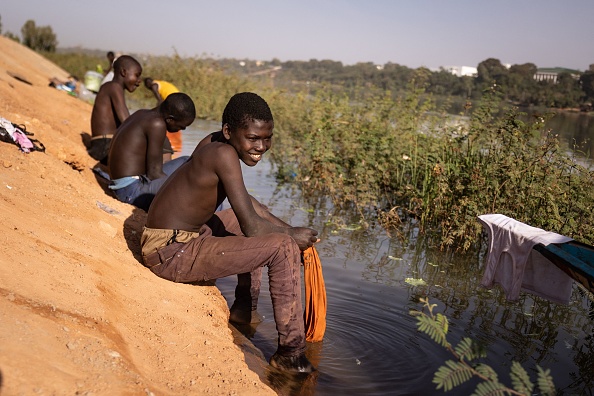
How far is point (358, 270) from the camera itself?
20.0 feet

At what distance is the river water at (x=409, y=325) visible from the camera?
394 cm

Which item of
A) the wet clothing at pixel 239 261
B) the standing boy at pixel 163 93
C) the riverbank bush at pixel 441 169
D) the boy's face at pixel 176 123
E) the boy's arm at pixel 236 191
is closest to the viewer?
the wet clothing at pixel 239 261

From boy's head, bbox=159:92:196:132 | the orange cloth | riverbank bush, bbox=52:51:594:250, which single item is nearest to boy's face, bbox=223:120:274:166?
the orange cloth

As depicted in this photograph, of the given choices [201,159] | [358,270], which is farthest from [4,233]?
[358,270]

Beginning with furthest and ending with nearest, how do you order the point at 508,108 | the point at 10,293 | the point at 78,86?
the point at 78,86
the point at 508,108
the point at 10,293

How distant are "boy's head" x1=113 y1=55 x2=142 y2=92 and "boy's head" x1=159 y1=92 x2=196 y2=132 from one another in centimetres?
204

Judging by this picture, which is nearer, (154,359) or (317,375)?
(154,359)

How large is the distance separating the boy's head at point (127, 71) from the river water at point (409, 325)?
120 inches

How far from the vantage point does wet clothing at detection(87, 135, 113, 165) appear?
7.57 m

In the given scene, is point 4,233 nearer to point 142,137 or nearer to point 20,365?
point 20,365

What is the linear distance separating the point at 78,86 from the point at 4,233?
54.1ft

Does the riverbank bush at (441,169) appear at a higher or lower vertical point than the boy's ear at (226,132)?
lower

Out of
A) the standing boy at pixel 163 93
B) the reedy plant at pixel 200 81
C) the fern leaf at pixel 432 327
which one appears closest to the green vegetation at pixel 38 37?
the reedy plant at pixel 200 81

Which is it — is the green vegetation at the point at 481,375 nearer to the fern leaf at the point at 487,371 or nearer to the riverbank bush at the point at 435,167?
the fern leaf at the point at 487,371
